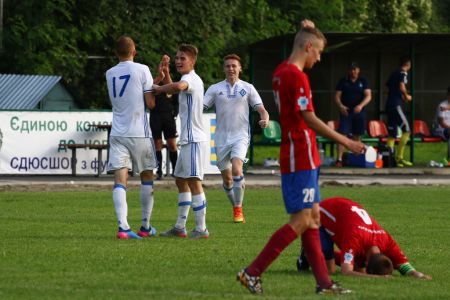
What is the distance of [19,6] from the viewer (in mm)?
43438

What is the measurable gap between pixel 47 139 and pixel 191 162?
529 inches

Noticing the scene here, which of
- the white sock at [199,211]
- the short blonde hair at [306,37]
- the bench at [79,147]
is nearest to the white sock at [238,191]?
the white sock at [199,211]

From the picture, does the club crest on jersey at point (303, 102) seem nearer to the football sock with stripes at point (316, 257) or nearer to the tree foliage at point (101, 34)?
the football sock with stripes at point (316, 257)

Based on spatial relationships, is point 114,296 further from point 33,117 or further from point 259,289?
point 33,117

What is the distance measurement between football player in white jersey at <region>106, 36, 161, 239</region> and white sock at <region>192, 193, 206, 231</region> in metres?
0.62

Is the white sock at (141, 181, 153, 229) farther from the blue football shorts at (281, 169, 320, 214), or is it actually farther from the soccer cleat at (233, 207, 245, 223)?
the blue football shorts at (281, 169, 320, 214)

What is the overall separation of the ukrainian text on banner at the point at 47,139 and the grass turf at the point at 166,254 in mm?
5830

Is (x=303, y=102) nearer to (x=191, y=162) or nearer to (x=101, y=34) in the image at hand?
(x=191, y=162)

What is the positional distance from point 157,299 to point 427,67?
31.7 meters

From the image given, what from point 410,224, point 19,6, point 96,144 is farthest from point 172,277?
point 19,6

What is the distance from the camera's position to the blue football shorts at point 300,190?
10188 millimetres

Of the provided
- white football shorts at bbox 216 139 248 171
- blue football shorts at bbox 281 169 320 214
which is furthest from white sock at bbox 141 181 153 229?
blue football shorts at bbox 281 169 320 214

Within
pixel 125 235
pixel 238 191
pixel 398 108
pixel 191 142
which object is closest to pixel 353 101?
pixel 398 108

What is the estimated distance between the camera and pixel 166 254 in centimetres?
1327
